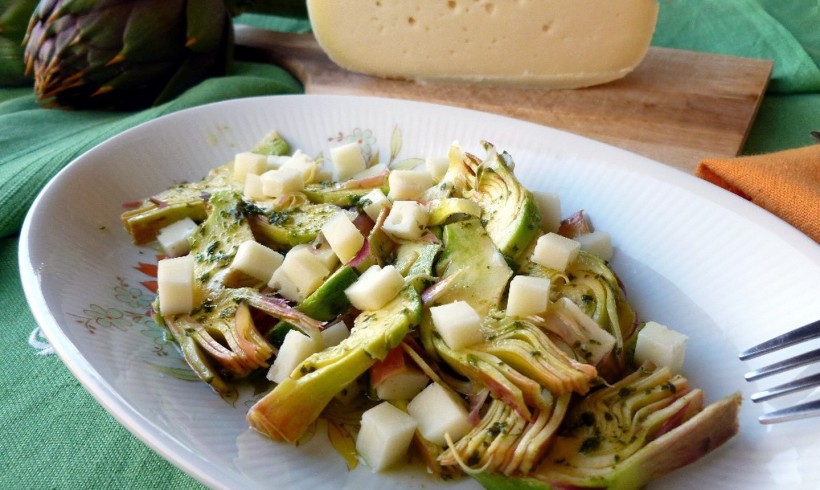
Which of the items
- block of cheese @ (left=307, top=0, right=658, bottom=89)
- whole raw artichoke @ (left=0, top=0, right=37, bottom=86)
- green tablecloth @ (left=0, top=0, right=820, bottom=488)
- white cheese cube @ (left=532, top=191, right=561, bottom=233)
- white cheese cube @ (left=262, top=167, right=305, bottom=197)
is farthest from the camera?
whole raw artichoke @ (left=0, top=0, right=37, bottom=86)

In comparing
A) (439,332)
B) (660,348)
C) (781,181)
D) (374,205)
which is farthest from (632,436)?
(781,181)

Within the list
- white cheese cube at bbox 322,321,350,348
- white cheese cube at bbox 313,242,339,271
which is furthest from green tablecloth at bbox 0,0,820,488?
white cheese cube at bbox 313,242,339,271

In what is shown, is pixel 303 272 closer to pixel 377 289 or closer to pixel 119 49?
pixel 377 289

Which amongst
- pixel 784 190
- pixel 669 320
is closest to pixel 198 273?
pixel 669 320

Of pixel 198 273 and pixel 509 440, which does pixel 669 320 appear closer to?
pixel 509 440

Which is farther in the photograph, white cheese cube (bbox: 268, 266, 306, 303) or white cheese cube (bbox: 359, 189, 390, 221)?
white cheese cube (bbox: 359, 189, 390, 221)

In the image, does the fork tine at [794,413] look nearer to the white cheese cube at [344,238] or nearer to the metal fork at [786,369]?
the metal fork at [786,369]

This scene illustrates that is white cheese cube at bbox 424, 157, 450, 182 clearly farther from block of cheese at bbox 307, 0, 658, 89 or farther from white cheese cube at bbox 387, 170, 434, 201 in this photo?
block of cheese at bbox 307, 0, 658, 89
